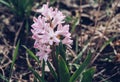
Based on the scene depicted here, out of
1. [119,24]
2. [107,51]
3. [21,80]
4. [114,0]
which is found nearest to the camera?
[21,80]

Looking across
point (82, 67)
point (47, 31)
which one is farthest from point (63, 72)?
point (47, 31)

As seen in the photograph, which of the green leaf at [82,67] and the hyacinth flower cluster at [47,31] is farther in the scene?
the green leaf at [82,67]

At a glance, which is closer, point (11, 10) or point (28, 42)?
point (28, 42)

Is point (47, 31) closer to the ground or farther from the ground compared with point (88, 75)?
farther from the ground

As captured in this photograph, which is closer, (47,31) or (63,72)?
(47,31)

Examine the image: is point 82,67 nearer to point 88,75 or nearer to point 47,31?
point 88,75

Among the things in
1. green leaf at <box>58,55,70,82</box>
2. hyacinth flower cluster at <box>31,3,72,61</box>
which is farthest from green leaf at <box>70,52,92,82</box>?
hyacinth flower cluster at <box>31,3,72,61</box>

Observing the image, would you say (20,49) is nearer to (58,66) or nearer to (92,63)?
(92,63)

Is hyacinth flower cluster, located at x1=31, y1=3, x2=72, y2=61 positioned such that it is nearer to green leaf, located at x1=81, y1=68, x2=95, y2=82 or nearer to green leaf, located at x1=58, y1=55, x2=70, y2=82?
green leaf, located at x1=58, y1=55, x2=70, y2=82

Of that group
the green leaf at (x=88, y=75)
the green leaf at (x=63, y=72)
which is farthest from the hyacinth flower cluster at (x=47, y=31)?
the green leaf at (x=88, y=75)

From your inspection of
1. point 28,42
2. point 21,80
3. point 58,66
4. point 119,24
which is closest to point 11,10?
point 28,42

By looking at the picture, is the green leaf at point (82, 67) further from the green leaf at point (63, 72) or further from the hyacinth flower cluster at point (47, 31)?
the hyacinth flower cluster at point (47, 31)
